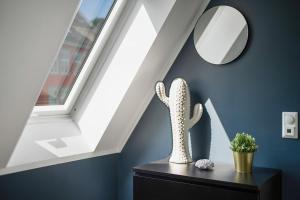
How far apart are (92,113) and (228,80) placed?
3.01 ft

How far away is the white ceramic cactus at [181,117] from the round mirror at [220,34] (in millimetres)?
260

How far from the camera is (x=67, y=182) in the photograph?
210 cm

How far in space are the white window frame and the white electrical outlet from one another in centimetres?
115

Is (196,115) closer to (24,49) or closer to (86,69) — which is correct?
(86,69)

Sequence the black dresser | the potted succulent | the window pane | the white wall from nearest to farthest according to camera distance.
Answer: the white wall → the black dresser → the potted succulent → the window pane

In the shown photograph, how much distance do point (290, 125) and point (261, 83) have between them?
0.91 feet

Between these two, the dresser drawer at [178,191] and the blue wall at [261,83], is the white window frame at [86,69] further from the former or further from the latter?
the dresser drawer at [178,191]

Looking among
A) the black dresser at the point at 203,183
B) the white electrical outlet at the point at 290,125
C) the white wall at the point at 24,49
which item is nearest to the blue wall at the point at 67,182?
the white wall at the point at 24,49

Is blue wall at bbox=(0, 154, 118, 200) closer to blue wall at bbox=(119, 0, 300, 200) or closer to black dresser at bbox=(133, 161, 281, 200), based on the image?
black dresser at bbox=(133, 161, 281, 200)

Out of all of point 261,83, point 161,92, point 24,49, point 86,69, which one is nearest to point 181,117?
point 161,92

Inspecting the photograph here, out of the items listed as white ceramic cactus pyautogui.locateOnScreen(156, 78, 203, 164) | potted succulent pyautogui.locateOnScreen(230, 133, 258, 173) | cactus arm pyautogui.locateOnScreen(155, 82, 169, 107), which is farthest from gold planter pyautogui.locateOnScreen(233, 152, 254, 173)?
cactus arm pyautogui.locateOnScreen(155, 82, 169, 107)

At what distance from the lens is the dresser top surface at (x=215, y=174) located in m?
1.58

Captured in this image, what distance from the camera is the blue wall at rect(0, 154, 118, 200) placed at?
5.93 feet

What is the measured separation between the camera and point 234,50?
1.98 metres
